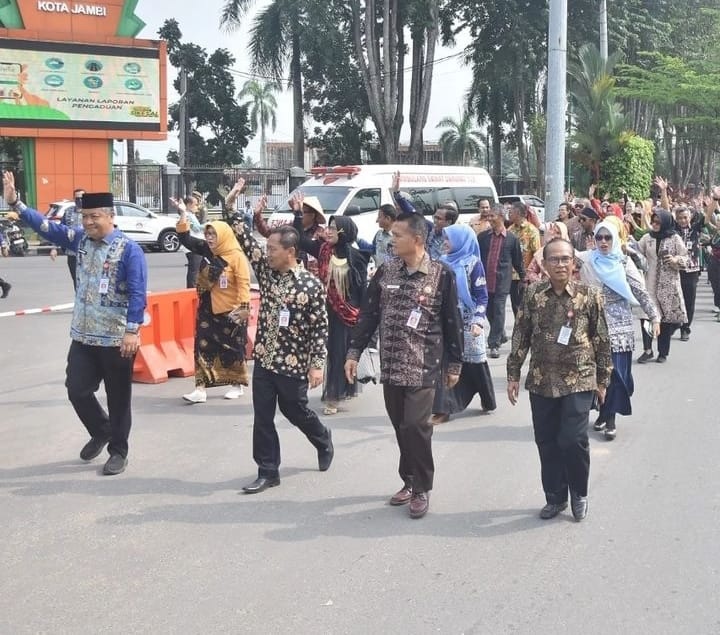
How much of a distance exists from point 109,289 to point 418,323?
6.90 ft

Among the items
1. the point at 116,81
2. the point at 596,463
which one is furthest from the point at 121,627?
the point at 116,81

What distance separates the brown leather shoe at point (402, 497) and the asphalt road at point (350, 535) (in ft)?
0.30

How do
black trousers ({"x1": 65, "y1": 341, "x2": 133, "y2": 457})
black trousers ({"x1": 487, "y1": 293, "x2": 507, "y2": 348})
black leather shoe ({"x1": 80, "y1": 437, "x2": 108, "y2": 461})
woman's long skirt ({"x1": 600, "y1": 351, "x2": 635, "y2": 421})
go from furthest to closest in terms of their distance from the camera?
black trousers ({"x1": 487, "y1": 293, "x2": 507, "y2": 348})
woman's long skirt ({"x1": 600, "y1": 351, "x2": 635, "y2": 421})
black leather shoe ({"x1": 80, "y1": 437, "x2": 108, "y2": 461})
black trousers ({"x1": 65, "y1": 341, "x2": 133, "y2": 457})

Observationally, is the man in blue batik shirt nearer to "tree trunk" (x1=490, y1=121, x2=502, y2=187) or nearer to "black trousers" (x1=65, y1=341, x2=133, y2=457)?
"black trousers" (x1=65, y1=341, x2=133, y2=457)

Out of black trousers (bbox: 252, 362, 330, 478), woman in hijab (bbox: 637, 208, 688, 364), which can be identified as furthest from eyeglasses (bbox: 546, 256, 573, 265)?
woman in hijab (bbox: 637, 208, 688, 364)

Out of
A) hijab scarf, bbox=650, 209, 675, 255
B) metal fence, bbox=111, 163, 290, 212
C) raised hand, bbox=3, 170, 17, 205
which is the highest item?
metal fence, bbox=111, 163, 290, 212

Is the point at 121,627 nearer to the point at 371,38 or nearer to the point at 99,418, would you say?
the point at 99,418

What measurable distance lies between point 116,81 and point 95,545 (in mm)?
27409

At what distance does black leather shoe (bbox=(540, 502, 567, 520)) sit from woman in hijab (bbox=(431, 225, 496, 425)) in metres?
2.31

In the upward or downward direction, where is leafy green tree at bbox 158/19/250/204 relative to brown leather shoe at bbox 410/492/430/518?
upward

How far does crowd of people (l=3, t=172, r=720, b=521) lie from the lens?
17.4 ft

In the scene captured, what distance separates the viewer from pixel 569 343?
17.3 ft

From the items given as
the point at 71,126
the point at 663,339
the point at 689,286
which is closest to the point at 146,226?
the point at 71,126

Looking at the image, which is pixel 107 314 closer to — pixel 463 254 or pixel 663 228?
pixel 463 254
